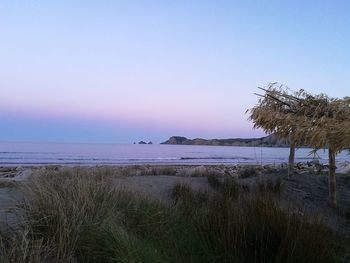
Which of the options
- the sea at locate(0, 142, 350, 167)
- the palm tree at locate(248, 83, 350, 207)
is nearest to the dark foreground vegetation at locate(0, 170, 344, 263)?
the palm tree at locate(248, 83, 350, 207)

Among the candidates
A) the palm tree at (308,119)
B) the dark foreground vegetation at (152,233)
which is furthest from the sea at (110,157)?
the dark foreground vegetation at (152,233)

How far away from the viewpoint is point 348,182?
61.1 ft

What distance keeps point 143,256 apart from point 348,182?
16.4m

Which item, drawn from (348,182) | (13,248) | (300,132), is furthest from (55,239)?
(348,182)

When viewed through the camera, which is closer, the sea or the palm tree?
the palm tree

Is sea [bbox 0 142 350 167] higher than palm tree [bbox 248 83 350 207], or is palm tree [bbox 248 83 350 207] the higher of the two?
palm tree [bbox 248 83 350 207]

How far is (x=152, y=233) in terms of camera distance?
5.29 m

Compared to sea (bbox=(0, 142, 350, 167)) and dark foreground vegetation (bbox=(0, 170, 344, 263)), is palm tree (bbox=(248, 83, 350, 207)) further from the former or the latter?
dark foreground vegetation (bbox=(0, 170, 344, 263))

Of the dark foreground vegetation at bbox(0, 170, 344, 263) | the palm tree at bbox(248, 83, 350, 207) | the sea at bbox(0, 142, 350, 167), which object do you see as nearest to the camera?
the dark foreground vegetation at bbox(0, 170, 344, 263)

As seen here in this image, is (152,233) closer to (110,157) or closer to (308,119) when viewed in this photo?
(308,119)

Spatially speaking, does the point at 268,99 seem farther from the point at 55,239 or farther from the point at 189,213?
the point at 55,239

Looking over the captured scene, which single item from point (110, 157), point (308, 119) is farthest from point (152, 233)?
point (110, 157)

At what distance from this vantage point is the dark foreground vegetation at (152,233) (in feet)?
14.3

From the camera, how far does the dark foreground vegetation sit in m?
4.37
